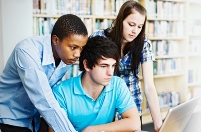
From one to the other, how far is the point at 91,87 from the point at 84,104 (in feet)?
0.33

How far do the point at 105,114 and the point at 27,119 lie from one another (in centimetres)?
41

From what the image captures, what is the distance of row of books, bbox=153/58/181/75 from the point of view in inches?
165

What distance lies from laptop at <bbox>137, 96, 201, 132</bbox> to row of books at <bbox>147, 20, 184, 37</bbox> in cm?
284

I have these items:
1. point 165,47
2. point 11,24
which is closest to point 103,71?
point 11,24

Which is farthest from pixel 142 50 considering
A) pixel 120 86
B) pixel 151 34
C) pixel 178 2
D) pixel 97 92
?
pixel 178 2

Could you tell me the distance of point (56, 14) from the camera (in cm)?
317

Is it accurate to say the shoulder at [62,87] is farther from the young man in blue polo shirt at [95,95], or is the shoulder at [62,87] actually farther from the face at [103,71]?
the face at [103,71]

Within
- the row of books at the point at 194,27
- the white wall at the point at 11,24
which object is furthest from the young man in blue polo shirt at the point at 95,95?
the row of books at the point at 194,27

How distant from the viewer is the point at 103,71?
4.87 ft

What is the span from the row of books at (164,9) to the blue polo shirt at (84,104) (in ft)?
8.93

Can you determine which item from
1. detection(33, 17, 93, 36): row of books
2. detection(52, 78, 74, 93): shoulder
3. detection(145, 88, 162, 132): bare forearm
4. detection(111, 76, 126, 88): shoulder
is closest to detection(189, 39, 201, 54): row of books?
detection(33, 17, 93, 36): row of books

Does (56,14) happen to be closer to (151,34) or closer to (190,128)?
(151,34)

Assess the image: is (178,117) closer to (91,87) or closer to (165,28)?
(91,87)

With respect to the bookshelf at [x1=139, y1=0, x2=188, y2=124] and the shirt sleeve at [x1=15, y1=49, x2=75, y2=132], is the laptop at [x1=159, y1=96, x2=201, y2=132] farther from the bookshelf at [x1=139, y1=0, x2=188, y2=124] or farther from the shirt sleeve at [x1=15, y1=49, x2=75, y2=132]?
the bookshelf at [x1=139, y1=0, x2=188, y2=124]
